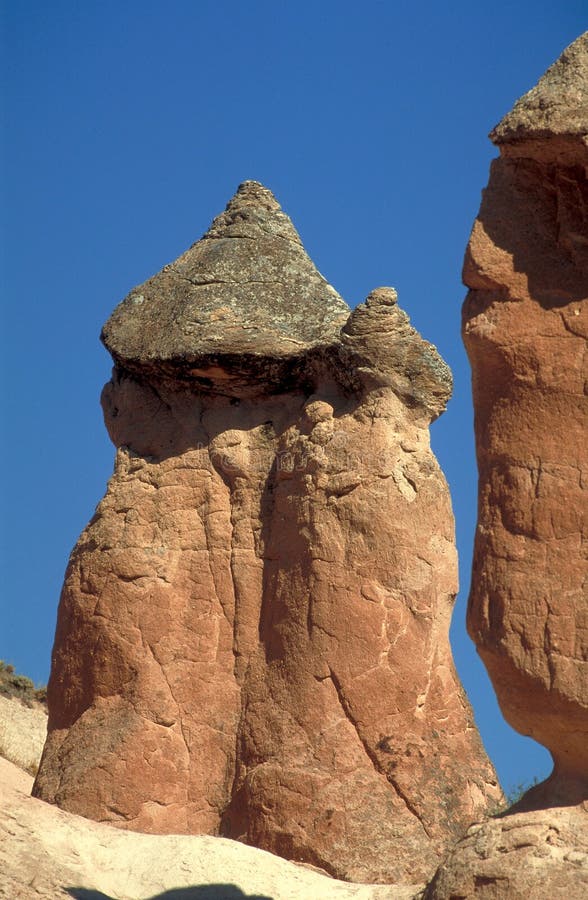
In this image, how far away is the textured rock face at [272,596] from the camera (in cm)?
1477

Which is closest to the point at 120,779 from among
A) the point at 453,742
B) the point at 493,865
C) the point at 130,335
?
the point at 453,742

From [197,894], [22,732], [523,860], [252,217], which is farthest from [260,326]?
[523,860]

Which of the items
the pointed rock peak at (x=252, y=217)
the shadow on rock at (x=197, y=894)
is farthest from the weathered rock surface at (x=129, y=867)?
the pointed rock peak at (x=252, y=217)

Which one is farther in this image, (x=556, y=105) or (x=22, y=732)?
(x=22, y=732)

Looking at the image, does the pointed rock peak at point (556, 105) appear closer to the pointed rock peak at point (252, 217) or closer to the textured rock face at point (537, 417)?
the textured rock face at point (537, 417)

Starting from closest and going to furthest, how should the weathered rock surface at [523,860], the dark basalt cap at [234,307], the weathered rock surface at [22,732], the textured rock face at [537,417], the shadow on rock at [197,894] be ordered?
the weathered rock surface at [523,860]
the textured rock face at [537,417]
the shadow on rock at [197,894]
the dark basalt cap at [234,307]
the weathered rock surface at [22,732]

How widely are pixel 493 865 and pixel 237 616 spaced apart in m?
6.50

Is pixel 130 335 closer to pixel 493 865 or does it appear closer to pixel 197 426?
pixel 197 426

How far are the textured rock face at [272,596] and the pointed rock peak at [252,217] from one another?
46cm

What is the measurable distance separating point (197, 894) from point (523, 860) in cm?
284

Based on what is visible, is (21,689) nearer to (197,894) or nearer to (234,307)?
(234,307)

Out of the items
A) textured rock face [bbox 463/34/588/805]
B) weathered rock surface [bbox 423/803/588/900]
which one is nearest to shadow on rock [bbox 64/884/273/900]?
weathered rock surface [bbox 423/803/588/900]

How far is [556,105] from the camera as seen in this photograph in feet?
31.3

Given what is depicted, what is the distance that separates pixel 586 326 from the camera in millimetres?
9578
